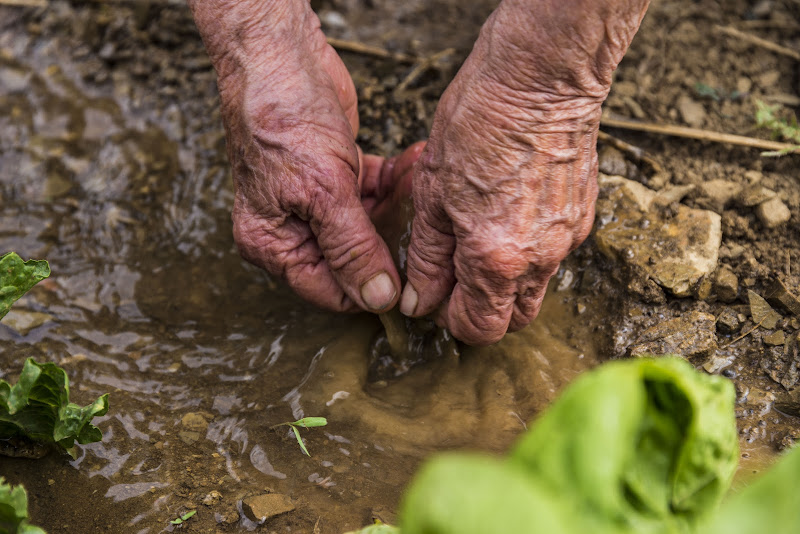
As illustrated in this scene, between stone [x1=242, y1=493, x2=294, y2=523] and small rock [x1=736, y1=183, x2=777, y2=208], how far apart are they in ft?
6.22

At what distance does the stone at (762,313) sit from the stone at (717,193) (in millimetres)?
401

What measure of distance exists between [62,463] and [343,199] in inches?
44.5

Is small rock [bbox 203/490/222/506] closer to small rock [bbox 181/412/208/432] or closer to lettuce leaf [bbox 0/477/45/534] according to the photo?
small rock [bbox 181/412/208/432]

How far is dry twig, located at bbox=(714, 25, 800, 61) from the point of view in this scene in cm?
311

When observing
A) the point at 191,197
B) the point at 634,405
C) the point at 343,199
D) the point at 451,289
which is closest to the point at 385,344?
the point at 451,289

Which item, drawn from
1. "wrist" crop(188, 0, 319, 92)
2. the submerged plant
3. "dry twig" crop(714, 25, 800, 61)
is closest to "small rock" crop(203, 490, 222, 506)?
"wrist" crop(188, 0, 319, 92)

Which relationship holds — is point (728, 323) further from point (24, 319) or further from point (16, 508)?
point (24, 319)

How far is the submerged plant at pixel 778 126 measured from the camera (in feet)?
8.45

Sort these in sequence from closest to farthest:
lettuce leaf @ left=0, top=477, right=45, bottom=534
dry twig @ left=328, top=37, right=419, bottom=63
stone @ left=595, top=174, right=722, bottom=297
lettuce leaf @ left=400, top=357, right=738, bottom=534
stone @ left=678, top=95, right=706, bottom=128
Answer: lettuce leaf @ left=400, top=357, right=738, bottom=534, lettuce leaf @ left=0, top=477, right=45, bottom=534, stone @ left=595, top=174, right=722, bottom=297, stone @ left=678, top=95, right=706, bottom=128, dry twig @ left=328, top=37, right=419, bottom=63

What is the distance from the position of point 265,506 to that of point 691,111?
7.77ft

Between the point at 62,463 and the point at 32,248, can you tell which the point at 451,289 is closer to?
the point at 62,463

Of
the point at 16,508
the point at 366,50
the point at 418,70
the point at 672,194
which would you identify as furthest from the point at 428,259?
the point at 366,50

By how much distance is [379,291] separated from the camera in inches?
84.7

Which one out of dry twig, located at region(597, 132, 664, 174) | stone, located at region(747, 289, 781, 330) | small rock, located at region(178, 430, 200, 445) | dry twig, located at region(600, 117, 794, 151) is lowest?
small rock, located at region(178, 430, 200, 445)
